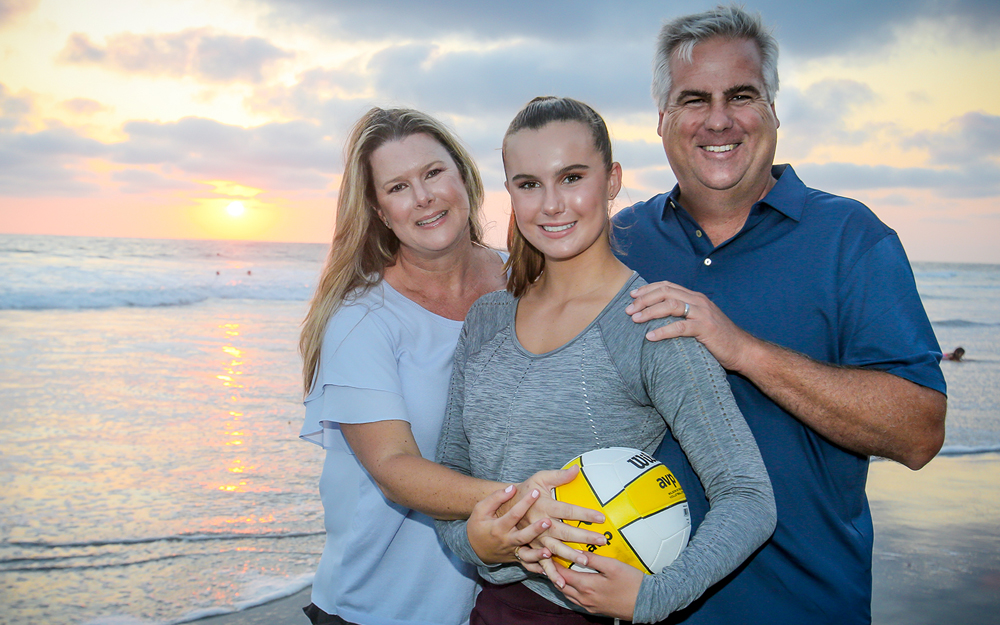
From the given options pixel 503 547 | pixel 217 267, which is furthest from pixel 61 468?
pixel 217 267

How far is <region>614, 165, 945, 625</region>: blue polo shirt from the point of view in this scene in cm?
Answer: 237

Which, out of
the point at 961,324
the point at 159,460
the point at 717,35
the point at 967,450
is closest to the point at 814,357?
the point at 717,35

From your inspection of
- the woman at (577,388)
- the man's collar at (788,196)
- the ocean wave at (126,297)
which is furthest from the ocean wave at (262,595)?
the ocean wave at (126,297)

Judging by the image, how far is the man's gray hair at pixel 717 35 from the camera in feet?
8.74

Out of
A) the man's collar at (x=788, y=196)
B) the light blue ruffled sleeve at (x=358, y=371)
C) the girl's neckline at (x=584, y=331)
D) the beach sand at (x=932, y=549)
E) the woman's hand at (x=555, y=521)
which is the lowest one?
the beach sand at (x=932, y=549)

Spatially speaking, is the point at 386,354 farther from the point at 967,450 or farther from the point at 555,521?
the point at 967,450

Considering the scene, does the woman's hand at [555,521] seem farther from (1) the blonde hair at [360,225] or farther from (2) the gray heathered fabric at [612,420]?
(1) the blonde hair at [360,225]

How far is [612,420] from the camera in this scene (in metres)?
2.17

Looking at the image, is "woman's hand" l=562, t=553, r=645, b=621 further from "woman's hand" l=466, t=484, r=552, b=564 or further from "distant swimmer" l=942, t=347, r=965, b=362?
"distant swimmer" l=942, t=347, r=965, b=362

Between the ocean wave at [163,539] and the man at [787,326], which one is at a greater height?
the man at [787,326]

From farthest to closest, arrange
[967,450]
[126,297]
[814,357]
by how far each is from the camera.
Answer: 1. [126,297]
2. [967,450]
3. [814,357]

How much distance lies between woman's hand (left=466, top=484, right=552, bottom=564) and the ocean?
335 cm

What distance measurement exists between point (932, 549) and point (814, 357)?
446cm

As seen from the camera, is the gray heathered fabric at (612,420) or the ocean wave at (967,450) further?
the ocean wave at (967,450)
